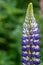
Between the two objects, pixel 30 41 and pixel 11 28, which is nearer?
pixel 30 41

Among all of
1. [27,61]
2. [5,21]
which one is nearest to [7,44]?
[5,21]

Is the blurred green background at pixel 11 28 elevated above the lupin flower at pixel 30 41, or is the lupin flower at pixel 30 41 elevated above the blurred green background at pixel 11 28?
the blurred green background at pixel 11 28

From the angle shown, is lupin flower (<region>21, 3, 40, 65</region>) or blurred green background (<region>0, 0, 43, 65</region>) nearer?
lupin flower (<region>21, 3, 40, 65</region>)

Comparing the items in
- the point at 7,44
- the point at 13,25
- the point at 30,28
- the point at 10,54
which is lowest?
the point at 30,28

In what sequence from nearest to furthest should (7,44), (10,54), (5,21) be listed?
(10,54)
(7,44)
(5,21)

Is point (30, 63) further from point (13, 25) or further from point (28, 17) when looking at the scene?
point (13, 25)

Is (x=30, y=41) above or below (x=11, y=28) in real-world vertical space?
below

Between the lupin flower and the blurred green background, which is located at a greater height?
the blurred green background

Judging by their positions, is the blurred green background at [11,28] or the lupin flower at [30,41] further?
the blurred green background at [11,28]
